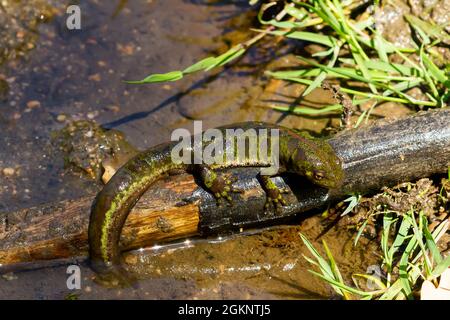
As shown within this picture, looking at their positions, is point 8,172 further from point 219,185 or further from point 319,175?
point 319,175

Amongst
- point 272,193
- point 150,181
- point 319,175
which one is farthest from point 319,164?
point 150,181

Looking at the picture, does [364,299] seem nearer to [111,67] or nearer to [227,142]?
[227,142]

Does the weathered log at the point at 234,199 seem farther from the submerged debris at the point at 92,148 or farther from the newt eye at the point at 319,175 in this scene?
the submerged debris at the point at 92,148

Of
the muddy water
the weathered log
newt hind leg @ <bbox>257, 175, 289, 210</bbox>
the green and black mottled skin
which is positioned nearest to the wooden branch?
the weathered log

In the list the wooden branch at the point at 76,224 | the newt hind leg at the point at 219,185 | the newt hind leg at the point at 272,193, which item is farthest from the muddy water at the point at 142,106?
the newt hind leg at the point at 219,185
